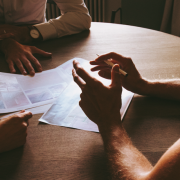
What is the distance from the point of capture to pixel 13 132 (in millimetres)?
496

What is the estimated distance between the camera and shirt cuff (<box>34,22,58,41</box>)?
1.11 m

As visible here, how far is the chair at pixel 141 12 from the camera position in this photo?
2103mm

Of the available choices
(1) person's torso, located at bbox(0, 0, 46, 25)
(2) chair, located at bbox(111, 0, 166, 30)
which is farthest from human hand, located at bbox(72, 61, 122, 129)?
(2) chair, located at bbox(111, 0, 166, 30)

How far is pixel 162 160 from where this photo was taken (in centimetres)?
36

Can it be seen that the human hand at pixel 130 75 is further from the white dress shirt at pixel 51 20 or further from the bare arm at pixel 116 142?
the white dress shirt at pixel 51 20

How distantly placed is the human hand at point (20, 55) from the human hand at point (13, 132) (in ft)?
1.07

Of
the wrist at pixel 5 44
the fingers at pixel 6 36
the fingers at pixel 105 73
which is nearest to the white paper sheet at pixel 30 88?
the fingers at pixel 105 73

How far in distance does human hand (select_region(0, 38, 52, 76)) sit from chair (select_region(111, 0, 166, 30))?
1433mm

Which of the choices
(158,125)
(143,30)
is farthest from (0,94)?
(143,30)

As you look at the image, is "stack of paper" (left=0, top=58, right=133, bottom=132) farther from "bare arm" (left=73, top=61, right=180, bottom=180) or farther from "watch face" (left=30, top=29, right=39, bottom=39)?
"watch face" (left=30, top=29, right=39, bottom=39)

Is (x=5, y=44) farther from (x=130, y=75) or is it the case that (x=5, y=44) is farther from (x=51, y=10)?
(x=51, y=10)

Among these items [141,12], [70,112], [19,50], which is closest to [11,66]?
[19,50]

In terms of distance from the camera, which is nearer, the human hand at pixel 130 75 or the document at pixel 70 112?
the document at pixel 70 112

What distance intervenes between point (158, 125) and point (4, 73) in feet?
2.13
